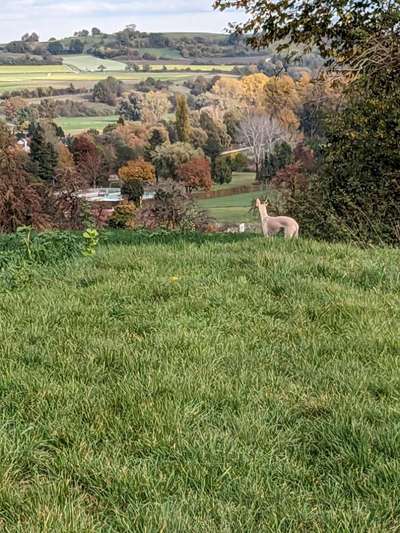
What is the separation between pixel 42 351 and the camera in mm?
3672

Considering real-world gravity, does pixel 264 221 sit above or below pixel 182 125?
above

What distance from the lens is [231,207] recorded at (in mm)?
59500

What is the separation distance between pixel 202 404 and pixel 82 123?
10386cm

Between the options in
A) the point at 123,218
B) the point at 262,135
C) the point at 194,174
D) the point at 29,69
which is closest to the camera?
the point at 123,218

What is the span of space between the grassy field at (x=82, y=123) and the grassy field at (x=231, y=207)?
33565 millimetres

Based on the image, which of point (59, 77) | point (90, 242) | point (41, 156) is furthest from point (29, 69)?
point (90, 242)

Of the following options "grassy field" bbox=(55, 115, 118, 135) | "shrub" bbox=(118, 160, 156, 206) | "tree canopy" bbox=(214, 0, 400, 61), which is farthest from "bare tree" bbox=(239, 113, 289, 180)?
"tree canopy" bbox=(214, 0, 400, 61)

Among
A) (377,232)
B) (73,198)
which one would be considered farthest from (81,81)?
(377,232)

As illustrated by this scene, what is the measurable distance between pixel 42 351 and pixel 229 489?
5.94 ft

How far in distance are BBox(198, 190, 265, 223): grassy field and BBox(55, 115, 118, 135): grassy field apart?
33565 mm

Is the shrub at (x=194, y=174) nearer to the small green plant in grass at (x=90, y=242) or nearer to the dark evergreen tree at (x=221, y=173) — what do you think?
the dark evergreen tree at (x=221, y=173)

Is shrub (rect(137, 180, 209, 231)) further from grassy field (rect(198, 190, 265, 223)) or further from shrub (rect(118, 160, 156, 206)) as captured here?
shrub (rect(118, 160, 156, 206))

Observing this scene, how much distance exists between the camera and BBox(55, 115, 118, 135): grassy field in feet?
310

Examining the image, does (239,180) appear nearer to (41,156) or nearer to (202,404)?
(41,156)
